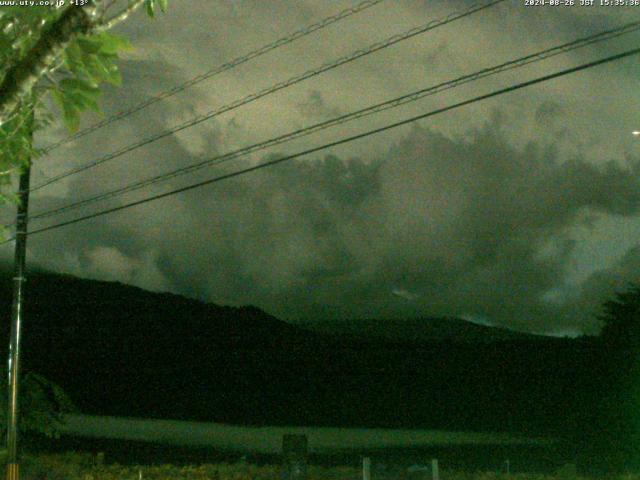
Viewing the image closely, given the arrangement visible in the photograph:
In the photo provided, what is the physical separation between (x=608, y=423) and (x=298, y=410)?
18.2m

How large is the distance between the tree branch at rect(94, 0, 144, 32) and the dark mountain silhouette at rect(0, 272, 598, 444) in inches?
1235

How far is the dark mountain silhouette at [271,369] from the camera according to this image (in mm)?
39156

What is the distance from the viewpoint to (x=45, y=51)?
14.3 ft

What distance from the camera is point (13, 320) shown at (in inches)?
752

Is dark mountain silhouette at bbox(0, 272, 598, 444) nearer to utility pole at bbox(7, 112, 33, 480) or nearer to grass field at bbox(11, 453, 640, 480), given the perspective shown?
grass field at bbox(11, 453, 640, 480)

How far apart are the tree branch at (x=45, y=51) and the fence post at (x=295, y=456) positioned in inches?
467

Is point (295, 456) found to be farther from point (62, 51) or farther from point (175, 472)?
point (62, 51)

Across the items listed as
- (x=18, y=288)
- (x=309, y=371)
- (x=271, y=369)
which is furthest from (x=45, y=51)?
(x=271, y=369)

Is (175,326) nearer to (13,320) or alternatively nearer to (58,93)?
(13,320)

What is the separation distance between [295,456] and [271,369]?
38.7 meters

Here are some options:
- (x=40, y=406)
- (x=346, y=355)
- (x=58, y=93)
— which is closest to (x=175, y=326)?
(x=346, y=355)

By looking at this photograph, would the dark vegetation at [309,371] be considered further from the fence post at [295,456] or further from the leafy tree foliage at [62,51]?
the leafy tree foliage at [62,51]

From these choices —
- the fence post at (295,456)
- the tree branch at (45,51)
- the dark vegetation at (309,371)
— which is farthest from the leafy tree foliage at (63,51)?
the dark vegetation at (309,371)

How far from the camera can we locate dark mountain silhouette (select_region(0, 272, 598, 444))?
1542 inches
